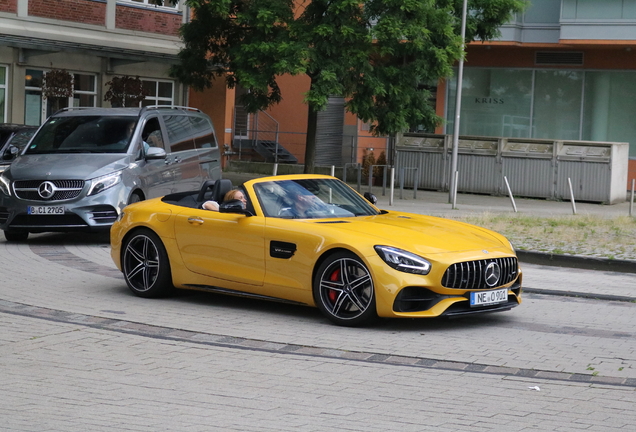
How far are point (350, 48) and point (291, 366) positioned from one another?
684 inches

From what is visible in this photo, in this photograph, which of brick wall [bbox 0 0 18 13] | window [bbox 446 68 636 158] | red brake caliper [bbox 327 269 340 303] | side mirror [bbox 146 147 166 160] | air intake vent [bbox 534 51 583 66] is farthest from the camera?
air intake vent [bbox 534 51 583 66]

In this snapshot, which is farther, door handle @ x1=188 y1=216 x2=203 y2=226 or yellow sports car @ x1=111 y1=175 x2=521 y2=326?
door handle @ x1=188 y1=216 x2=203 y2=226

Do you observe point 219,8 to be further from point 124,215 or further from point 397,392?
point 397,392

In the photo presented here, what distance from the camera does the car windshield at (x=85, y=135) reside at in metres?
15.1

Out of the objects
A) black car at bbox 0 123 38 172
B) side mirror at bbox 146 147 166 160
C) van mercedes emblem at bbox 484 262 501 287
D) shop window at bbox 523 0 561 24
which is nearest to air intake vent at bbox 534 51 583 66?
shop window at bbox 523 0 561 24

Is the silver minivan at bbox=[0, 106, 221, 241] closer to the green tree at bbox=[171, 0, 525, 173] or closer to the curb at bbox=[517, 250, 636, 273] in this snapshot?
the curb at bbox=[517, 250, 636, 273]

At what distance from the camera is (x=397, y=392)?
641 centimetres

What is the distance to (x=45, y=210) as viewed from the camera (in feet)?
45.7

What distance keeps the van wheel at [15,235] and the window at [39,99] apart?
14914mm

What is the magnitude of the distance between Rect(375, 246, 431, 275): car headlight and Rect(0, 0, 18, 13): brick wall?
878 inches

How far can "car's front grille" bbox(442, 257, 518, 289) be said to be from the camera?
8.27 meters

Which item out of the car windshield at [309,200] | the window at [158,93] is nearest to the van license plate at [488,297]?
the car windshield at [309,200]

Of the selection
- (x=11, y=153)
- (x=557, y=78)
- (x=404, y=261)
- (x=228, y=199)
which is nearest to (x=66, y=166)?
(x=11, y=153)

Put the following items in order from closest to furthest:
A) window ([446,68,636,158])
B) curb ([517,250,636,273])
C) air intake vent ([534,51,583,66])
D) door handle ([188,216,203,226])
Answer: door handle ([188,216,203,226]) < curb ([517,250,636,273]) < window ([446,68,636,158]) < air intake vent ([534,51,583,66])
